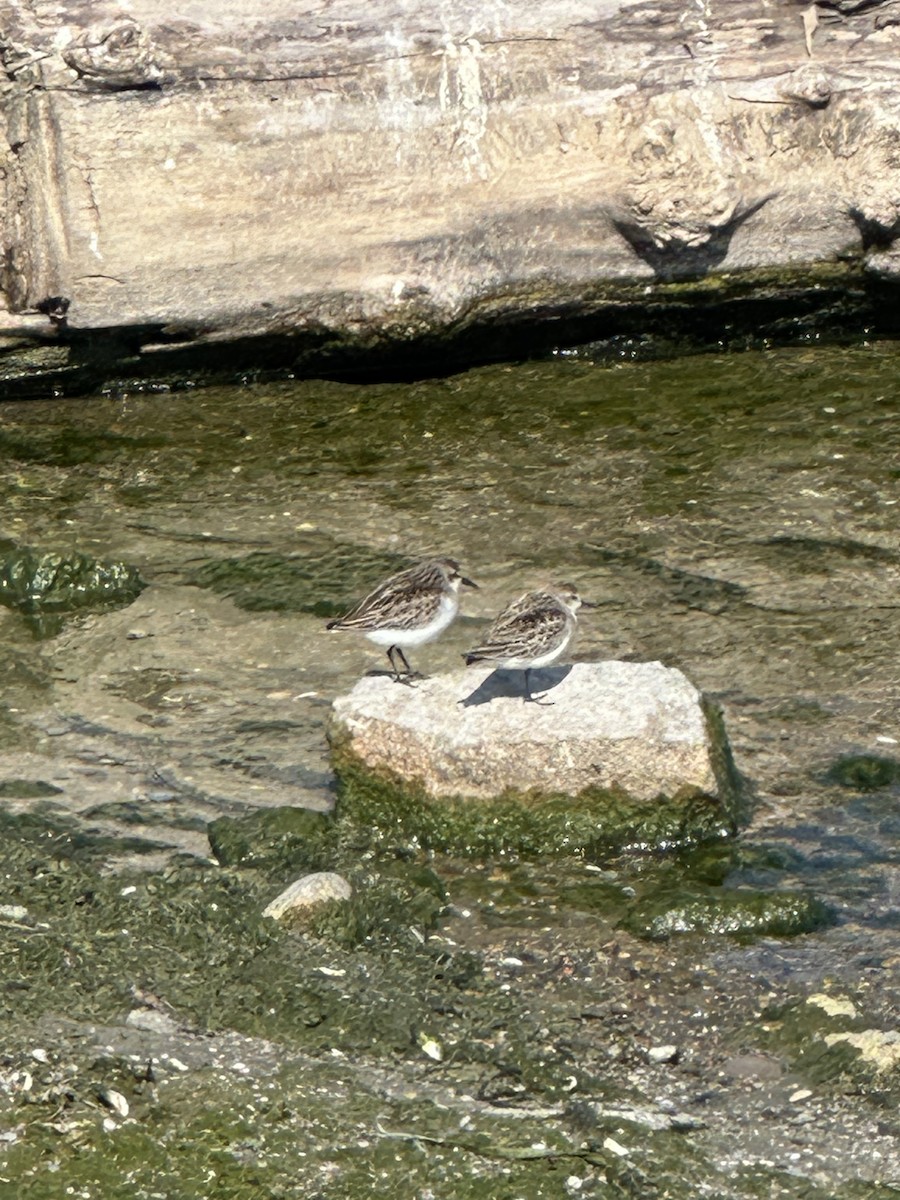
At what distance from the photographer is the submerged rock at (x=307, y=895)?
6957 mm

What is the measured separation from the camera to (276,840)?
295 inches

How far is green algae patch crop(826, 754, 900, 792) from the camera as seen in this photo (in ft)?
25.8

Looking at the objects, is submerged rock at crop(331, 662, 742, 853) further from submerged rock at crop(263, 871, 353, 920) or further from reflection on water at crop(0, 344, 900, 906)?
submerged rock at crop(263, 871, 353, 920)

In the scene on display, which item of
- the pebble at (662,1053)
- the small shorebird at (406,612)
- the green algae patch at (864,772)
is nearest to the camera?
the pebble at (662,1053)

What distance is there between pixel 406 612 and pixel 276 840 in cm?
120

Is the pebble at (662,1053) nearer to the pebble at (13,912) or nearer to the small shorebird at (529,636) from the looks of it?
the small shorebird at (529,636)

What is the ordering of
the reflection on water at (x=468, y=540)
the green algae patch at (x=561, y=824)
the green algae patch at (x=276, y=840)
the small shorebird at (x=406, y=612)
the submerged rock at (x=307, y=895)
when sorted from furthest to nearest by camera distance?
1. the reflection on water at (x=468, y=540)
2. the small shorebird at (x=406, y=612)
3. the green algae patch at (x=561, y=824)
4. the green algae patch at (x=276, y=840)
5. the submerged rock at (x=307, y=895)

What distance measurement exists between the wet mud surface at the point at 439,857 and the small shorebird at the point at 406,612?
0.56 meters

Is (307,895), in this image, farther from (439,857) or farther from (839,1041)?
(839,1041)

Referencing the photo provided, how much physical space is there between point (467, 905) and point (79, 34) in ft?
19.4

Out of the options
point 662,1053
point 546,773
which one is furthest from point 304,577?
point 662,1053

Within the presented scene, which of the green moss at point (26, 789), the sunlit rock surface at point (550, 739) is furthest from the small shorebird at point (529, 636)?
the green moss at point (26, 789)

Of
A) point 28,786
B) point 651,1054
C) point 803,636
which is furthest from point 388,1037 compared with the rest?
point 803,636

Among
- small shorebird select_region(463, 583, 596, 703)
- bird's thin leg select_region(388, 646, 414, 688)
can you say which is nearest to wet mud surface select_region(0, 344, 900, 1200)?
bird's thin leg select_region(388, 646, 414, 688)
